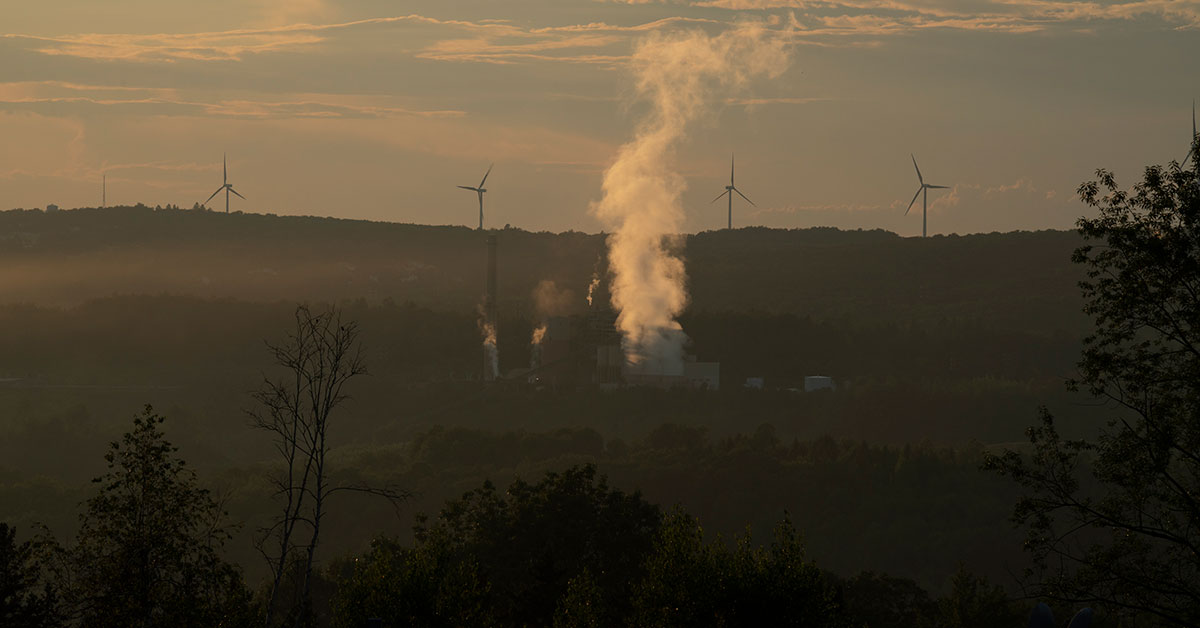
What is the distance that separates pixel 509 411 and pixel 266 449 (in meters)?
32.4

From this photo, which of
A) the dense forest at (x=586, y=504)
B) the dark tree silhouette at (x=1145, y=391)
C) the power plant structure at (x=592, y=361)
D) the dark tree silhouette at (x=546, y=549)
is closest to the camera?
the dark tree silhouette at (x=1145, y=391)

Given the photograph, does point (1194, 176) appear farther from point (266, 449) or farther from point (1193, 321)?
point (266, 449)

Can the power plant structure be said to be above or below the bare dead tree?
below

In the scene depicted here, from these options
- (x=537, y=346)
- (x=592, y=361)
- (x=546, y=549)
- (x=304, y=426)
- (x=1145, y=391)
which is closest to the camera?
(x=1145, y=391)

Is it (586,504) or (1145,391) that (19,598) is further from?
(586,504)

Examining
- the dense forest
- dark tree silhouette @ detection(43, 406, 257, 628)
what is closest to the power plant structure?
the dense forest

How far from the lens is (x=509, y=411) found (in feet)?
609

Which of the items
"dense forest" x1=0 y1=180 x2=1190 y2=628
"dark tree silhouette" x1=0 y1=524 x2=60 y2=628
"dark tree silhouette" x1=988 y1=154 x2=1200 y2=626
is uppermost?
"dark tree silhouette" x1=988 y1=154 x2=1200 y2=626

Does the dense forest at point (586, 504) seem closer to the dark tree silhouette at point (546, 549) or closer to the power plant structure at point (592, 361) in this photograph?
the dark tree silhouette at point (546, 549)

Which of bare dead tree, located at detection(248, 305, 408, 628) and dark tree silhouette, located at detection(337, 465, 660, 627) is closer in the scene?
bare dead tree, located at detection(248, 305, 408, 628)

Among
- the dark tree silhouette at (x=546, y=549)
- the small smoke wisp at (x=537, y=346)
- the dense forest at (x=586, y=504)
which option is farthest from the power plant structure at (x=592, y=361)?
the dark tree silhouette at (x=546, y=549)

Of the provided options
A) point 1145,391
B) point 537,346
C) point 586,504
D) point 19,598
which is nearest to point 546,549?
point 586,504

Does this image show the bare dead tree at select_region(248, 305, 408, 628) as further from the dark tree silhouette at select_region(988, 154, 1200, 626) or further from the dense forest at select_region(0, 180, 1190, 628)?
the dark tree silhouette at select_region(988, 154, 1200, 626)

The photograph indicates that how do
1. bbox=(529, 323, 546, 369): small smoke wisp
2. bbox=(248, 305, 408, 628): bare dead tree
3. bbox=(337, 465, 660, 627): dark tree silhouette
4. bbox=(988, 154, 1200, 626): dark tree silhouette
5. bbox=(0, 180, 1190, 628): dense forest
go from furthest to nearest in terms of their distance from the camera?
bbox=(529, 323, 546, 369): small smoke wisp
bbox=(337, 465, 660, 627): dark tree silhouette
bbox=(0, 180, 1190, 628): dense forest
bbox=(248, 305, 408, 628): bare dead tree
bbox=(988, 154, 1200, 626): dark tree silhouette
